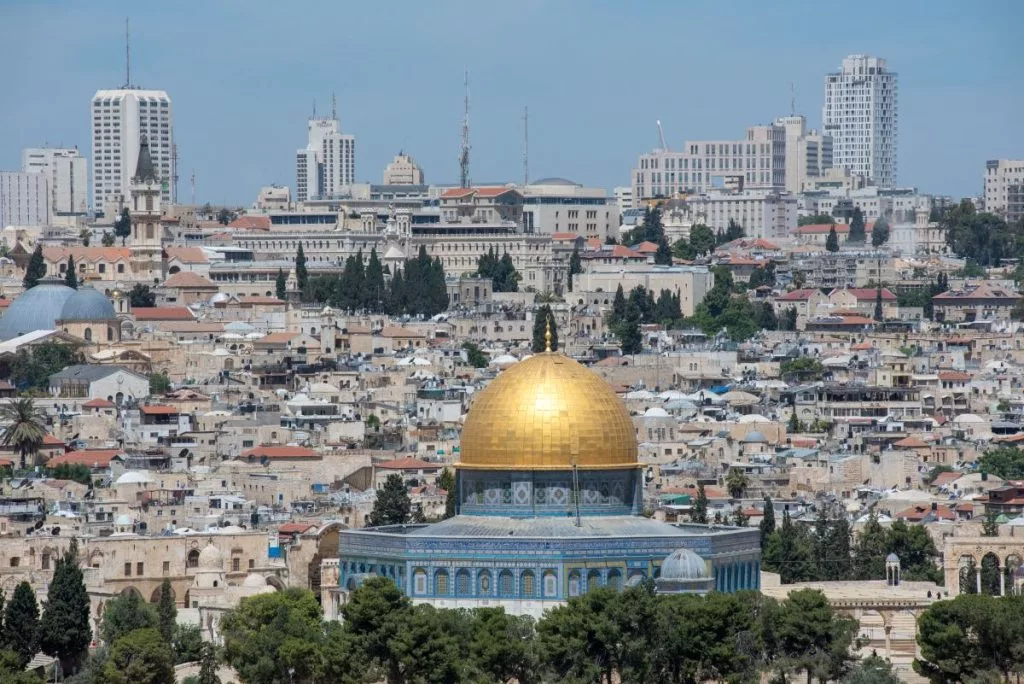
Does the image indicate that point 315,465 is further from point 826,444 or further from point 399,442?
point 826,444

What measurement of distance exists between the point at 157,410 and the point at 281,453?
867 cm

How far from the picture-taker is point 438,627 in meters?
50.3

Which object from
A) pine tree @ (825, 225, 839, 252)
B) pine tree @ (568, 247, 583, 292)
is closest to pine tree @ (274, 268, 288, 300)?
pine tree @ (568, 247, 583, 292)

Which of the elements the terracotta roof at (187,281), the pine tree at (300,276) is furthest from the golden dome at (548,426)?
the terracotta roof at (187,281)

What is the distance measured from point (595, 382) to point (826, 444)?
32.2 m

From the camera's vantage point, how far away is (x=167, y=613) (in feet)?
186

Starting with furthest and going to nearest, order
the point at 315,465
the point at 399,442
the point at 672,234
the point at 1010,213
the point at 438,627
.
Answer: the point at 1010,213, the point at 672,234, the point at 399,442, the point at 315,465, the point at 438,627

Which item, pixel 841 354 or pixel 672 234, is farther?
pixel 672 234

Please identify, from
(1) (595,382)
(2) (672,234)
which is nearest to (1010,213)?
(2) (672,234)

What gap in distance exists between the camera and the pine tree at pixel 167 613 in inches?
2171

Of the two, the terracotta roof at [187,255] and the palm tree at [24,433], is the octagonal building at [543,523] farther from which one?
the terracotta roof at [187,255]

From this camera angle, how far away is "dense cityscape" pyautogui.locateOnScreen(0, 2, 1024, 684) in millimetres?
51469

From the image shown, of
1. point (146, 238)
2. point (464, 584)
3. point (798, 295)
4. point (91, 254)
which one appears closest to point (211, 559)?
point (464, 584)

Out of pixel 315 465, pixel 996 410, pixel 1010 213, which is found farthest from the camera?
pixel 1010 213
